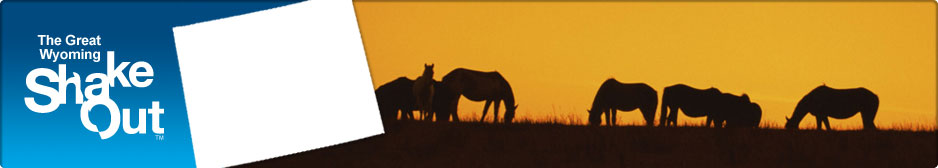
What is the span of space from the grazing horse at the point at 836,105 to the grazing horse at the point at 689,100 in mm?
1451

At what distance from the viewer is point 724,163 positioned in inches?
363

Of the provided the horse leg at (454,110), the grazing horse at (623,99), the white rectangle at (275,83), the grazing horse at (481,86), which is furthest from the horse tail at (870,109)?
the white rectangle at (275,83)

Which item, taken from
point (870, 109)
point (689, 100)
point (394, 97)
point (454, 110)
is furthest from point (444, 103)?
point (870, 109)

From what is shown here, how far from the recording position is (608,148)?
32.3 feet

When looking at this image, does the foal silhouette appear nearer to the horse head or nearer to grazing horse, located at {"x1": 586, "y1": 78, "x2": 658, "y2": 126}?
grazing horse, located at {"x1": 586, "y1": 78, "x2": 658, "y2": 126}

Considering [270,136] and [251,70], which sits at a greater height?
[251,70]

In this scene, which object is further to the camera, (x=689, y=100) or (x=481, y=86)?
(x=689, y=100)

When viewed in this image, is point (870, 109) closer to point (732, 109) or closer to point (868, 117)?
point (868, 117)

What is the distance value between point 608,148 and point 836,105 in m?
7.09

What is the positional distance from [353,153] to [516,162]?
1.68m

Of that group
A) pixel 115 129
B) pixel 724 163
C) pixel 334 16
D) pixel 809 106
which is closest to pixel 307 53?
pixel 334 16

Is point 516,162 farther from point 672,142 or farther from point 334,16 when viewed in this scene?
point 334,16

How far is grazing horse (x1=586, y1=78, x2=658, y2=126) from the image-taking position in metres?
15.1

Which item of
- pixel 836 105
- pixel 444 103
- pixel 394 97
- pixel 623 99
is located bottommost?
pixel 836 105
